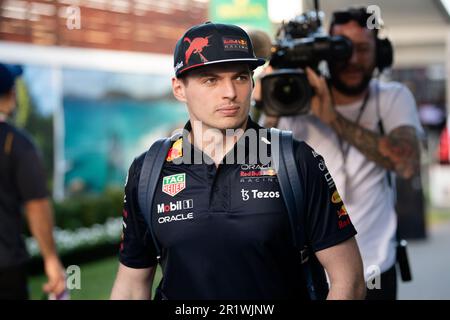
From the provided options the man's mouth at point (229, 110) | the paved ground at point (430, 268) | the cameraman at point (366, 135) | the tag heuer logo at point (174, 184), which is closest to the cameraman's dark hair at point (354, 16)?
the cameraman at point (366, 135)

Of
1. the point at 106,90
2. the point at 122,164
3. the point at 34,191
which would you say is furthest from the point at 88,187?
the point at 34,191

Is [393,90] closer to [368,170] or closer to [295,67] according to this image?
[368,170]

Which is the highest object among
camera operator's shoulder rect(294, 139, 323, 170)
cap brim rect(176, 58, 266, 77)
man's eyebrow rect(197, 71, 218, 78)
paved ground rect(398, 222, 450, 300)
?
cap brim rect(176, 58, 266, 77)

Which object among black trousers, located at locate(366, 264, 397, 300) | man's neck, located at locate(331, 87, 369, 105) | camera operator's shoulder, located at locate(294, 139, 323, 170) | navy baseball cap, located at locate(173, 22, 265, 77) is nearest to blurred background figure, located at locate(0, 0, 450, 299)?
man's neck, located at locate(331, 87, 369, 105)

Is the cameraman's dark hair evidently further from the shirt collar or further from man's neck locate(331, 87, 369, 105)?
the shirt collar

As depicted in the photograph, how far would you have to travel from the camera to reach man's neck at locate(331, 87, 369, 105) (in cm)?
385

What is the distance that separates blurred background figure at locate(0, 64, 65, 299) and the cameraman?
4.37 feet

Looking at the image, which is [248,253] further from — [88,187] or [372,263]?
[88,187]

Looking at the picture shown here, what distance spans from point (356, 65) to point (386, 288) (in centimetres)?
104

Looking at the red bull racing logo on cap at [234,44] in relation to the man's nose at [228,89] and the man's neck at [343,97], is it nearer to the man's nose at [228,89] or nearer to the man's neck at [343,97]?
the man's nose at [228,89]

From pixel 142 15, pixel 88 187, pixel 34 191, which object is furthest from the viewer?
pixel 88 187

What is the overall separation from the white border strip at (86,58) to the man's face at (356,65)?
549cm
